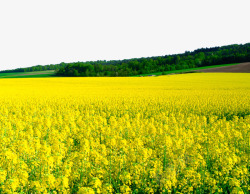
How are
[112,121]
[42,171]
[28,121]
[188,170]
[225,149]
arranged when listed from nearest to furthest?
[188,170], [42,171], [225,149], [112,121], [28,121]

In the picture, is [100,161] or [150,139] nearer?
[100,161]

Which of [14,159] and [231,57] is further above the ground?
[231,57]

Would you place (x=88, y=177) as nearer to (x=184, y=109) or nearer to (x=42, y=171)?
(x=42, y=171)

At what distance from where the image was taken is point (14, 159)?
561 centimetres

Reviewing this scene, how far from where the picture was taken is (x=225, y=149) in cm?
695

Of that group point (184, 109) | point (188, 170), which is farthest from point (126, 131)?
point (184, 109)

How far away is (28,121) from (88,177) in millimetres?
8202

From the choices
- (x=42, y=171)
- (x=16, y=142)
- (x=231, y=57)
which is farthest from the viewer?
(x=231, y=57)

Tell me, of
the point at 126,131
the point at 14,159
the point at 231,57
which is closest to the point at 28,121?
the point at 126,131

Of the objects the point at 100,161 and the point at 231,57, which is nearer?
the point at 100,161

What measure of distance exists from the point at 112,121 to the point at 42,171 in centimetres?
580

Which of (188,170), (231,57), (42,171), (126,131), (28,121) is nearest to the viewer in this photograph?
(188,170)

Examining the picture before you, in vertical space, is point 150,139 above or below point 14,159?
below

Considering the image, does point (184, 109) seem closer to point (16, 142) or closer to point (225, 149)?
point (225, 149)
